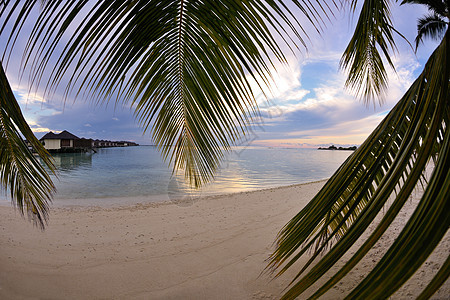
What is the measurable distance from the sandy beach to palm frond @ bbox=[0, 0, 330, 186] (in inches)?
88.6

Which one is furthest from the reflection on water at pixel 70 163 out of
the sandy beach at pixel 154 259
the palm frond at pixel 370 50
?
the palm frond at pixel 370 50

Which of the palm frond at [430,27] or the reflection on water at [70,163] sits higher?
the palm frond at [430,27]

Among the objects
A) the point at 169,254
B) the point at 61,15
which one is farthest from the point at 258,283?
the point at 61,15

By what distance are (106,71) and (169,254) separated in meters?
3.64

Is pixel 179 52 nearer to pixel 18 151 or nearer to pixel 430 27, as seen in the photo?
pixel 18 151

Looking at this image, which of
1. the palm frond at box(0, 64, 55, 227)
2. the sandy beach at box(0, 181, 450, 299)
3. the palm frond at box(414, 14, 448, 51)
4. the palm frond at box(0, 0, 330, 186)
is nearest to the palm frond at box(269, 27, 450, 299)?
the palm frond at box(0, 0, 330, 186)

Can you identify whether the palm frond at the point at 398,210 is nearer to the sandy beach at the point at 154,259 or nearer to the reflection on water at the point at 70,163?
the sandy beach at the point at 154,259

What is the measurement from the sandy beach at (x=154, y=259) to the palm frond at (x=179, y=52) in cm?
225

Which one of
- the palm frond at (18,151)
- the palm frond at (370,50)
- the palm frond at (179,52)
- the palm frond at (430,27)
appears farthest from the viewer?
the palm frond at (430,27)

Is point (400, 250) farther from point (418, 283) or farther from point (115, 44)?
point (418, 283)

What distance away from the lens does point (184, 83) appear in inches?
53.5

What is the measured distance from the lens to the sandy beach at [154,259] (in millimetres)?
2877

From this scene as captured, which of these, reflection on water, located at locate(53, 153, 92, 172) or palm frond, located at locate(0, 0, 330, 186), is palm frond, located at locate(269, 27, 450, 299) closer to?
palm frond, located at locate(0, 0, 330, 186)

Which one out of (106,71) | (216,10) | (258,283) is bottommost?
(258,283)
